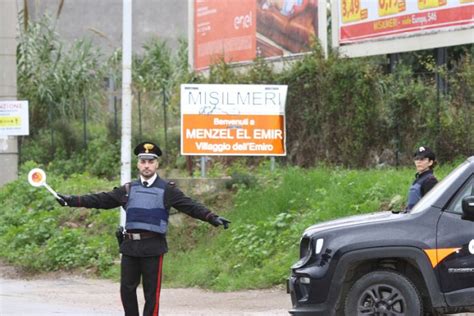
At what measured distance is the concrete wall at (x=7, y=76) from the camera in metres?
23.4

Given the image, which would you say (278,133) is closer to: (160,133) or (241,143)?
(241,143)

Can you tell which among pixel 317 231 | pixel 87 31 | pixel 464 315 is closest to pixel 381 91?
pixel 464 315

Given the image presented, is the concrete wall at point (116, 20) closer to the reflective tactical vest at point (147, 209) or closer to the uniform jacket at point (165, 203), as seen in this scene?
the uniform jacket at point (165, 203)

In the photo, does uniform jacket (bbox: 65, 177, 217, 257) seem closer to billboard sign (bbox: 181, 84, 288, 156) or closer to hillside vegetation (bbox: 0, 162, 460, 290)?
hillside vegetation (bbox: 0, 162, 460, 290)

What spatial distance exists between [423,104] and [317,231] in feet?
29.8

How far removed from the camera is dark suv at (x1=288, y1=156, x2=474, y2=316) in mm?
10031

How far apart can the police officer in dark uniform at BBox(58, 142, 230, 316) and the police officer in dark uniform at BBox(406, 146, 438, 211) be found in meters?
2.84

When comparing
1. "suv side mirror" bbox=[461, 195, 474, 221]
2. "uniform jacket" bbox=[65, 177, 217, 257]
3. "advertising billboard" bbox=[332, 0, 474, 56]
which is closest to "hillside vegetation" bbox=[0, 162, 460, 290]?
"advertising billboard" bbox=[332, 0, 474, 56]

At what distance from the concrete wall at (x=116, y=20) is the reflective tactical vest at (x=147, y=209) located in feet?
109

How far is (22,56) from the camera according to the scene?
30422 mm

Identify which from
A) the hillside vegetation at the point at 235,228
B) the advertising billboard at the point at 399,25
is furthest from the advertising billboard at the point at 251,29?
the hillside vegetation at the point at 235,228

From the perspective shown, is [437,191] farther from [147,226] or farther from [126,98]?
[126,98]

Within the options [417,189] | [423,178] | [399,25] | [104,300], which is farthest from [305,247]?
[399,25]

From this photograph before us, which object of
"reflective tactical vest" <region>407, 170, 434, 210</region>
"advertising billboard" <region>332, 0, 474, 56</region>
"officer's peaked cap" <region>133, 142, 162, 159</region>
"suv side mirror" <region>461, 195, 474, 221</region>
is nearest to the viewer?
"suv side mirror" <region>461, 195, 474, 221</region>
